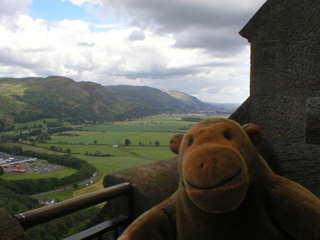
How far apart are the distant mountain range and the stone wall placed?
55632 mm

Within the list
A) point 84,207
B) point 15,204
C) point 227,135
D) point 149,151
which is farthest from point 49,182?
point 227,135

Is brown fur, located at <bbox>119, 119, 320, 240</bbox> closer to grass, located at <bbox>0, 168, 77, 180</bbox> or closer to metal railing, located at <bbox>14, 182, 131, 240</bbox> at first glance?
metal railing, located at <bbox>14, 182, 131, 240</bbox>

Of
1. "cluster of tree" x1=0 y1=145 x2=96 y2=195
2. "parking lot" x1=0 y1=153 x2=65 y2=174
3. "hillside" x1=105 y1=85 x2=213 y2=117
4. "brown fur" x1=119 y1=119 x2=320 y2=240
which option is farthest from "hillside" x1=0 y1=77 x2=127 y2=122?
"brown fur" x1=119 y1=119 x2=320 y2=240

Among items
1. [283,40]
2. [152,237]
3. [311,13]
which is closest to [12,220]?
[152,237]

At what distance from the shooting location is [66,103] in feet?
273

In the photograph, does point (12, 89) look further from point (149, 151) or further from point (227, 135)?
point (227, 135)

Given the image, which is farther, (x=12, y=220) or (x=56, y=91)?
(x=56, y=91)

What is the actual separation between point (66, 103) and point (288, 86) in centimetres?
8603

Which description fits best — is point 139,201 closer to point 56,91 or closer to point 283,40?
point 283,40

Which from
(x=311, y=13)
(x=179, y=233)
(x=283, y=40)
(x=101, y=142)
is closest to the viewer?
(x=179, y=233)

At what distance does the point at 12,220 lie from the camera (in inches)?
56.5

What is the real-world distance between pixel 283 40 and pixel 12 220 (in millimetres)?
2407

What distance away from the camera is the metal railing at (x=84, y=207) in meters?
1.58

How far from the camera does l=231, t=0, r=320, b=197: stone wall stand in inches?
88.0
